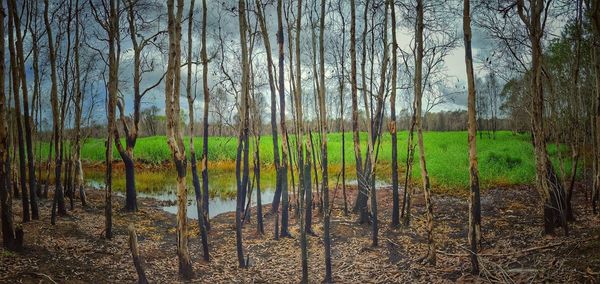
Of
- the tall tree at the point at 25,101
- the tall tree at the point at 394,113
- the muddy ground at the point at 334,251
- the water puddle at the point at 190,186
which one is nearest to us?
the muddy ground at the point at 334,251

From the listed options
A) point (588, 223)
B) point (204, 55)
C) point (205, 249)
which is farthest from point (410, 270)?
point (204, 55)

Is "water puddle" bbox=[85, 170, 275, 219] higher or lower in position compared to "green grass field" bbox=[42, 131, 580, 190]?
lower

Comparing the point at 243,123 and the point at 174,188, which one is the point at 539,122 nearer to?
the point at 243,123

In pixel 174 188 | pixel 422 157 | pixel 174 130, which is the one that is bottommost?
pixel 174 188

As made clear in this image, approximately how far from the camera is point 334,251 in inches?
410

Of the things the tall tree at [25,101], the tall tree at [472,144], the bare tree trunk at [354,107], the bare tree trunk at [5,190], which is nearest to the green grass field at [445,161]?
the bare tree trunk at [354,107]

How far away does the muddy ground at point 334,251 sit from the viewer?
689 centimetres

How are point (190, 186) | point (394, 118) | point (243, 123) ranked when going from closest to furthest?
point (243, 123) → point (394, 118) → point (190, 186)

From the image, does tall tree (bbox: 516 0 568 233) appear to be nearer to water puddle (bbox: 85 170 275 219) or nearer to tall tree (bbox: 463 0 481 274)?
tall tree (bbox: 463 0 481 274)

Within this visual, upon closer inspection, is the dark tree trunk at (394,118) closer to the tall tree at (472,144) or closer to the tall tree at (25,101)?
the tall tree at (472,144)

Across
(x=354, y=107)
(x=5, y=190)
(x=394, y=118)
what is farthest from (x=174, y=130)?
(x=394, y=118)

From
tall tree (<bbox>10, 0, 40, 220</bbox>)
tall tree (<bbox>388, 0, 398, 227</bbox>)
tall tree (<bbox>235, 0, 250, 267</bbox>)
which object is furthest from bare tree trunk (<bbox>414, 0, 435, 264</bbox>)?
tall tree (<bbox>10, 0, 40, 220</bbox>)

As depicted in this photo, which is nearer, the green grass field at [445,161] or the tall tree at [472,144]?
the tall tree at [472,144]

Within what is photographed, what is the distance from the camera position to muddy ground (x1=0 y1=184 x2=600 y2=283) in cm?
689
